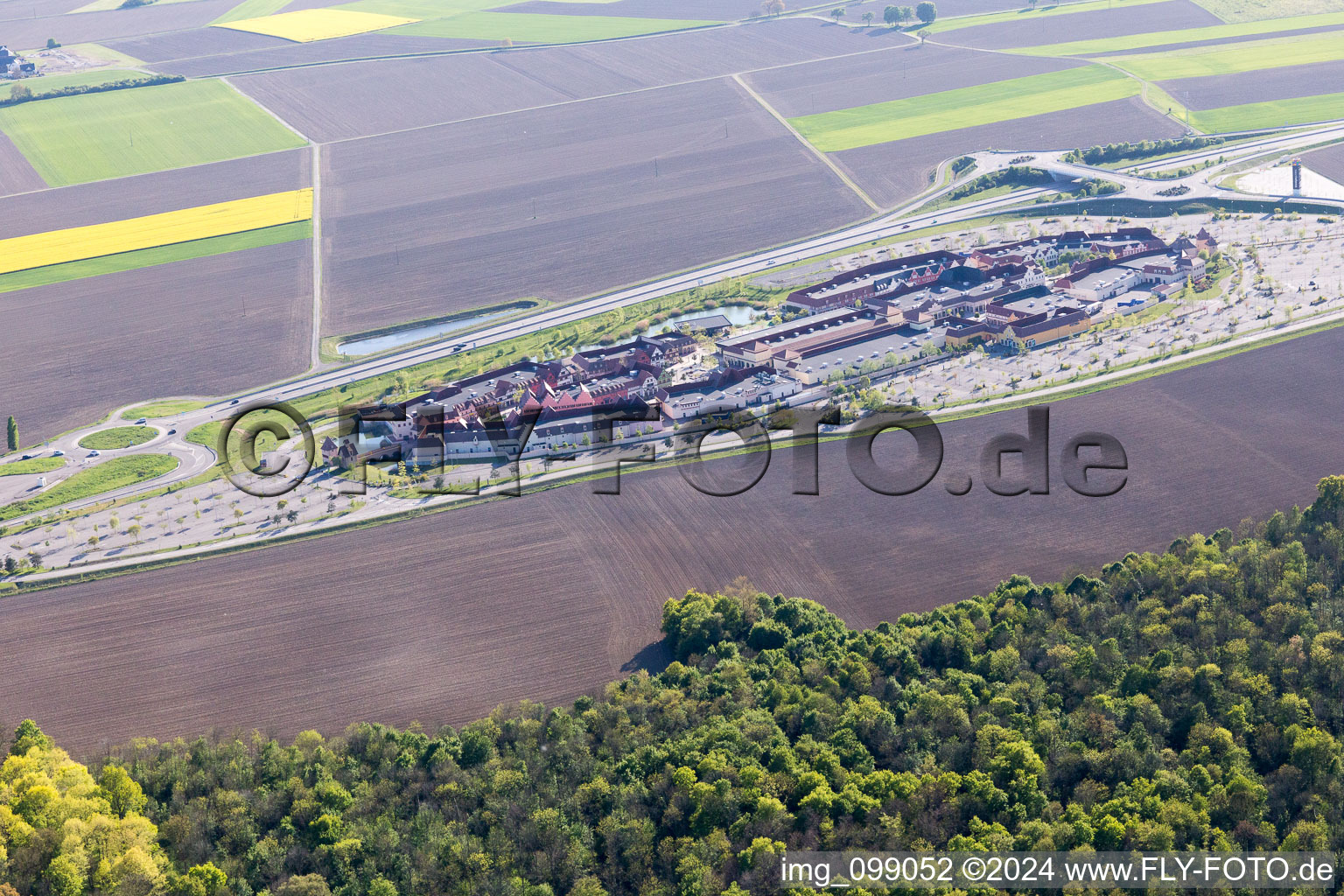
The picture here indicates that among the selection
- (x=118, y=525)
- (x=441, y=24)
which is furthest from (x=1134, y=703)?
(x=441, y=24)

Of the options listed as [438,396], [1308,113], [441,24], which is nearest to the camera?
[438,396]

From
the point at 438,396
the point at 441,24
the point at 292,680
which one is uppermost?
the point at 441,24

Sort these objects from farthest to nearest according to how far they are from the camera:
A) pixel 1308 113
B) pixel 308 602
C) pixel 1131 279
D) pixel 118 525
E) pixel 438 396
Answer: pixel 1308 113 < pixel 1131 279 < pixel 438 396 < pixel 118 525 < pixel 308 602

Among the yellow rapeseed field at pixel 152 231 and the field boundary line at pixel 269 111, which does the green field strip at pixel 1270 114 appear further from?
the field boundary line at pixel 269 111

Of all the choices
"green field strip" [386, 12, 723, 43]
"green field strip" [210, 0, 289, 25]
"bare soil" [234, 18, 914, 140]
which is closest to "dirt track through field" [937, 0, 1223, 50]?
"bare soil" [234, 18, 914, 140]

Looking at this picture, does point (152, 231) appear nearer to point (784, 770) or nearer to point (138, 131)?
point (138, 131)

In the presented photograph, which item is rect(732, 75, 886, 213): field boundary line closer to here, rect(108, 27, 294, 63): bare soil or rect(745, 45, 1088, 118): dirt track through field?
rect(745, 45, 1088, 118): dirt track through field

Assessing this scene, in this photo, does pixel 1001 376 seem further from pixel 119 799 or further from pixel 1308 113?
pixel 1308 113

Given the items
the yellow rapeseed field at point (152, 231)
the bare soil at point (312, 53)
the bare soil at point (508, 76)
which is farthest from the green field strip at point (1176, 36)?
the yellow rapeseed field at point (152, 231)

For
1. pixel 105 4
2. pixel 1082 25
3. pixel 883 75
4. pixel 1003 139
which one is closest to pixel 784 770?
pixel 1003 139
